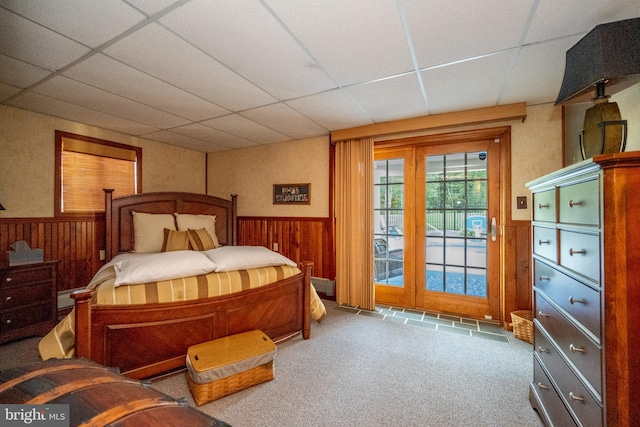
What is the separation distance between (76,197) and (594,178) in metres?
4.78

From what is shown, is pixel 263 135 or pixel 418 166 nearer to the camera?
pixel 418 166

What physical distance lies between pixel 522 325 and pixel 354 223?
6.76 feet

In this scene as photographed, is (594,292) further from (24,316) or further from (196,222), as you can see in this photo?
(24,316)

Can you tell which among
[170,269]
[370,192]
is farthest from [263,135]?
[170,269]

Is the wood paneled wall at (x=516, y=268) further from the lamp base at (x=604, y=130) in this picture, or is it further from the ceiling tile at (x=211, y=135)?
the ceiling tile at (x=211, y=135)

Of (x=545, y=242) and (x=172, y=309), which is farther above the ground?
(x=545, y=242)

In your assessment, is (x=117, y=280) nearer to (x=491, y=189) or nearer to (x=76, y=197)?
(x=76, y=197)

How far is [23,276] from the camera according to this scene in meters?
2.57

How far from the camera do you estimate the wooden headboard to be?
3408mm

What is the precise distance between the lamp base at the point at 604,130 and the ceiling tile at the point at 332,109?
70.7 inches

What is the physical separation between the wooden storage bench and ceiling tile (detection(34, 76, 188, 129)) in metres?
2.51

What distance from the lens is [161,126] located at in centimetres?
352

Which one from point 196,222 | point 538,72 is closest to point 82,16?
point 196,222

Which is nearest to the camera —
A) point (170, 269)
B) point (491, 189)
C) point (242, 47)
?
point (242, 47)
